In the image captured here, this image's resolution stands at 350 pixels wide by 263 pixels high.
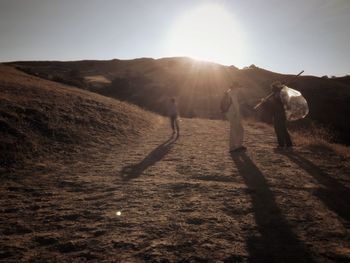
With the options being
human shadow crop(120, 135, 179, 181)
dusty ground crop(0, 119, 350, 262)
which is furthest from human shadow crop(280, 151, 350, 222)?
human shadow crop(120, 135, 179, 181)

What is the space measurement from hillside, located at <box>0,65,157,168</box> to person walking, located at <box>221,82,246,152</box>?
4137mm

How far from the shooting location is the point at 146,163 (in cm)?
888

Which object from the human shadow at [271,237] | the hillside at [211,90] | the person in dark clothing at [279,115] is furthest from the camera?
the hillside at [211,90]

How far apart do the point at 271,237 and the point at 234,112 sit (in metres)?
6.47

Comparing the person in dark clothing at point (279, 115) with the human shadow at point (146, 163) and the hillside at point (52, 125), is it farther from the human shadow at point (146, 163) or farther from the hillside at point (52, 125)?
the hillside at point (52, 125)

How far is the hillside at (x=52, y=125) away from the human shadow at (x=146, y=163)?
1659 millimetres

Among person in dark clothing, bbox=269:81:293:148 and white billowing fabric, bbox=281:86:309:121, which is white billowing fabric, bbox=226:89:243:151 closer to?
person in dark clothing, bbox=269:81:293:148

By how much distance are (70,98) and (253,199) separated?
509 inches

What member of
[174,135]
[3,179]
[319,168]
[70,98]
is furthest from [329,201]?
[70,98]

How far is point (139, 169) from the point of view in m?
8.12

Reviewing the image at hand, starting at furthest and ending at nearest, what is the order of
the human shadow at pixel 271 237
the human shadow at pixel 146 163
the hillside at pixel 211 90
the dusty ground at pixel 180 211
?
the hillside at pixel 211 90 → the human shadow at pixel 146 163 → the dusty ground at pixel 180 211 → the human shadow at pixel 271 237

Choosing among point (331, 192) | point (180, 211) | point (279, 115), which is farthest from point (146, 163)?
point (331, 192)

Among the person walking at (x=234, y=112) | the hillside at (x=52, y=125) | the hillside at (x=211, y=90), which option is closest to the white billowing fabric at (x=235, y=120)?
the person walking at (x=234, y=112)

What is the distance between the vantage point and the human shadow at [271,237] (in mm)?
3627
